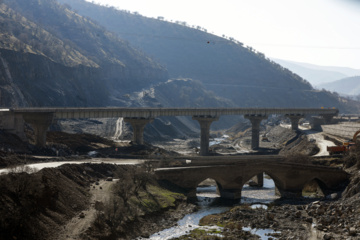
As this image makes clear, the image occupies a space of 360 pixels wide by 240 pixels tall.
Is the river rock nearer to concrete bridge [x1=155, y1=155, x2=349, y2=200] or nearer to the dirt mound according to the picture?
concrete bridge [x1=155, y1=155, x2=349, y2=200]

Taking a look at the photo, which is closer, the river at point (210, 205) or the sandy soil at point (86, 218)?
the sandy soil at point (86, 218)

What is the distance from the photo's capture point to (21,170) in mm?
54969

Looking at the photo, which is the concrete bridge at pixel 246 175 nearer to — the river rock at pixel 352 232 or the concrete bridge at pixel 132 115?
the concrete bridge at pixel 132 115

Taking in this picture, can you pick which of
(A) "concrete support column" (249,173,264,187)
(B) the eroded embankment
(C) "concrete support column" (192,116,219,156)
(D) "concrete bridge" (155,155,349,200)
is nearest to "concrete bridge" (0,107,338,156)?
(C) "concrete support column" (192,116,219,156)

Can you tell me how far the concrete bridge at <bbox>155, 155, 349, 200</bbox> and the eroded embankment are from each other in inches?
249

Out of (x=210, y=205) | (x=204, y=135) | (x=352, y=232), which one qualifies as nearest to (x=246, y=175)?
(x=210, y=205)

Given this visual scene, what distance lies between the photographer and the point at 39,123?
9862 cm

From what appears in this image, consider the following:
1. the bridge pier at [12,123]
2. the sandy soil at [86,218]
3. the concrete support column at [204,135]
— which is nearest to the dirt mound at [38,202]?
the sandy soil at [86,218]

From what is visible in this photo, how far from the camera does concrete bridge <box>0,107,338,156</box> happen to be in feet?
311

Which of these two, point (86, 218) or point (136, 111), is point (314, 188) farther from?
point (86, 218)

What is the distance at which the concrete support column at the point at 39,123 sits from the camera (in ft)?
318

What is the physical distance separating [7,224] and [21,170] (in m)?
11.1

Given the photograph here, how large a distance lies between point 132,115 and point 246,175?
4079 centimetres

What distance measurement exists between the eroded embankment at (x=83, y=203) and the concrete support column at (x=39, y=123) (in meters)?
21.3
